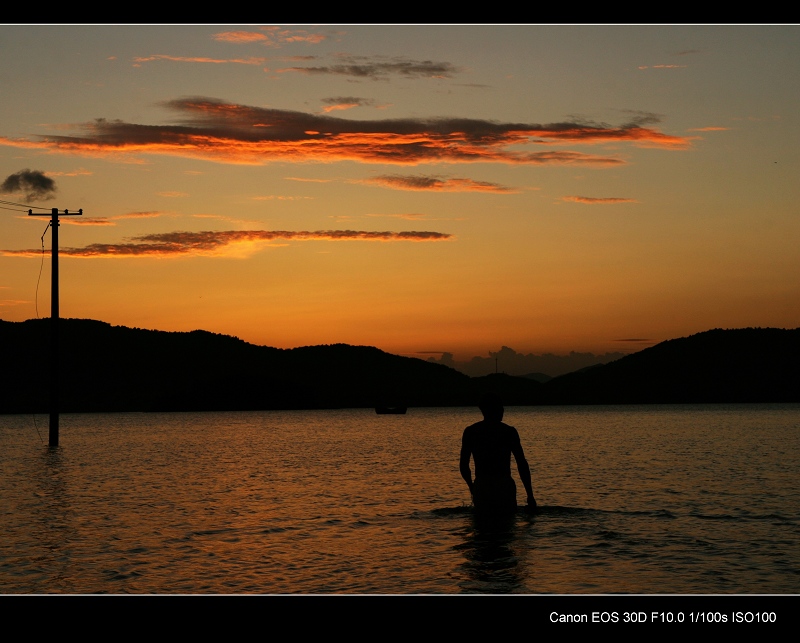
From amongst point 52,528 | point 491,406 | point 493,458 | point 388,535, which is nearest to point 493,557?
point 493,458

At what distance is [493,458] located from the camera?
17.5m

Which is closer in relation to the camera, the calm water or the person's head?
the calm water

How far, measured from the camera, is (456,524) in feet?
74.2

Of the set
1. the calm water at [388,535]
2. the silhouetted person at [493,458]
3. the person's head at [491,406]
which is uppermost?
the person's head at [491,406]

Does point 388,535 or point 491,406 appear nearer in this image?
point 491,406

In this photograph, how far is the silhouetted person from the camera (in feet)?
55.8

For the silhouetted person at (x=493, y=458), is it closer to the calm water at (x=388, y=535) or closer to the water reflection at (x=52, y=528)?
the calm water at (x=388, y=535)

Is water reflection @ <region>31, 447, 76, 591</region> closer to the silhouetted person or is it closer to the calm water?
the calm water

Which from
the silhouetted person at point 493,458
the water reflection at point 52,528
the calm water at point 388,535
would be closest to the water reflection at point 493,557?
the calm water at point 388,535

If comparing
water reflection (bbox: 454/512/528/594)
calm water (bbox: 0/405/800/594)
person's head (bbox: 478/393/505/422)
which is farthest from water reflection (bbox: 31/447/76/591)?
person's head (bbox: 478/393/505/422)

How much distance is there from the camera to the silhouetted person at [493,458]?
17000 millimetres

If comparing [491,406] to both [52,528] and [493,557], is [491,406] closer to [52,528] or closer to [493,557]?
[493,557]
